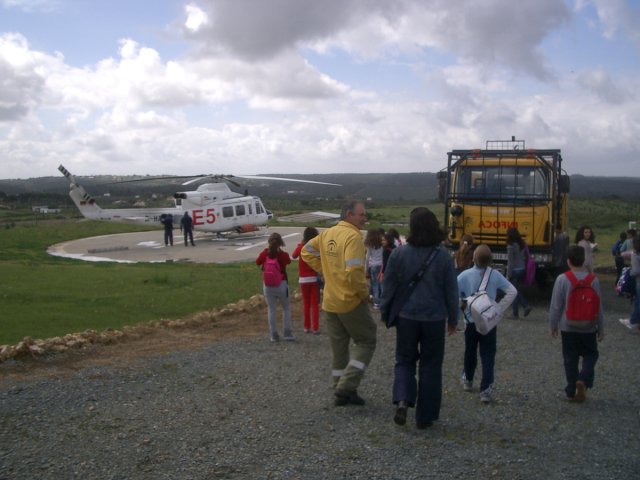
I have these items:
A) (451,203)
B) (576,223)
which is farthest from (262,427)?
(576,223)

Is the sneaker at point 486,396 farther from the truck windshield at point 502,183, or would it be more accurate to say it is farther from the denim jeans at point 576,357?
the truck windshield at point 502,183

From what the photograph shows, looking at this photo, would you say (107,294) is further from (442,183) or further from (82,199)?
(82,199)

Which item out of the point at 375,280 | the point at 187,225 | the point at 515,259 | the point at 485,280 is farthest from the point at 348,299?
the point at 187,225

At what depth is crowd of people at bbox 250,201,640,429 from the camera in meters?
5.71

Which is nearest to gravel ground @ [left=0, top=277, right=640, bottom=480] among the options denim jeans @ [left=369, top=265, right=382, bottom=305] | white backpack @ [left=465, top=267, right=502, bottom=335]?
white backpack @ [left=465, top=267, right=502, bottom=335]

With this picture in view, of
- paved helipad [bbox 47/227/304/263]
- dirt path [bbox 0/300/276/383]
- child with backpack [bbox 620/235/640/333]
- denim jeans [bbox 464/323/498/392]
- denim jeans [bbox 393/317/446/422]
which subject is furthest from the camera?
paved helipad [bbox 47/227/304/263]

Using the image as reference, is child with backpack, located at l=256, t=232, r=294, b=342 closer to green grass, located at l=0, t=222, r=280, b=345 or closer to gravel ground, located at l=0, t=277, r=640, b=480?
gravel ground, located at l=0, t=277, r=640, b=480

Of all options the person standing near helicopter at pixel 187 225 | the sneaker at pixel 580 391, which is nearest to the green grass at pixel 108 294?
the sneaker at pixel 580 391

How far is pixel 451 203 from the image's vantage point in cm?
1376

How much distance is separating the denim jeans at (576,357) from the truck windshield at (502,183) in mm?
7032

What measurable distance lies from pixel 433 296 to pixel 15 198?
301 ft

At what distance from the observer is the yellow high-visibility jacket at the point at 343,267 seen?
616cm

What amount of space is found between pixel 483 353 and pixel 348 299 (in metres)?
Result: 1.49

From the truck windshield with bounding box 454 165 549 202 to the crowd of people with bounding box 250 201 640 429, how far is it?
6.80 meters
